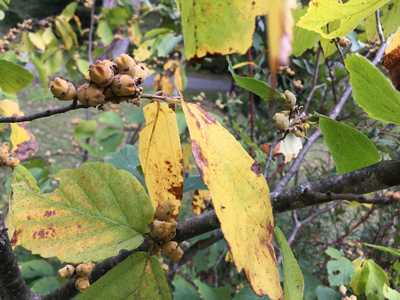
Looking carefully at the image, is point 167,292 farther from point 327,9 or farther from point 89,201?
point 327,9

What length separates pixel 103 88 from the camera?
0.99 feet

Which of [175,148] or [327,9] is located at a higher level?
[327,9]

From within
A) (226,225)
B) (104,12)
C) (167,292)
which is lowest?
(104,12)

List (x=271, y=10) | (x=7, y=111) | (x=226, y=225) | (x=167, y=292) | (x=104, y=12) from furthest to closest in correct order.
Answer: (x=104, y=12), (x=7, y=111), (x=167, y=292), (x=226, y=225), (x=271, y=10)

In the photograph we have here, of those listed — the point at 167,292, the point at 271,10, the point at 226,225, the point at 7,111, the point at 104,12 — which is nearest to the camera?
the point at 271,10

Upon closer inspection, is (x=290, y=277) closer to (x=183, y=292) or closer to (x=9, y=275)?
(x=9, y=275)

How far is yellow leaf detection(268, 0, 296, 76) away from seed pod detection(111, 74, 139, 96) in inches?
7.7

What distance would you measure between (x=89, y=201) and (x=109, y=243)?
0.13 feet

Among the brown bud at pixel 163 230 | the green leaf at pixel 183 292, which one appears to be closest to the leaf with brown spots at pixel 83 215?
the brown bud at pixel 163 230

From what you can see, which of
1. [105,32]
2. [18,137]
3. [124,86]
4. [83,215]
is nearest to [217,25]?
[124,86]

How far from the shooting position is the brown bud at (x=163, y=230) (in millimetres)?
365

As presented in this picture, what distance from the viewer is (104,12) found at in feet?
6.11

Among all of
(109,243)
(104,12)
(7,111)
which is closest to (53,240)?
(109,243)

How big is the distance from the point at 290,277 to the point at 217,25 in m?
0.19
